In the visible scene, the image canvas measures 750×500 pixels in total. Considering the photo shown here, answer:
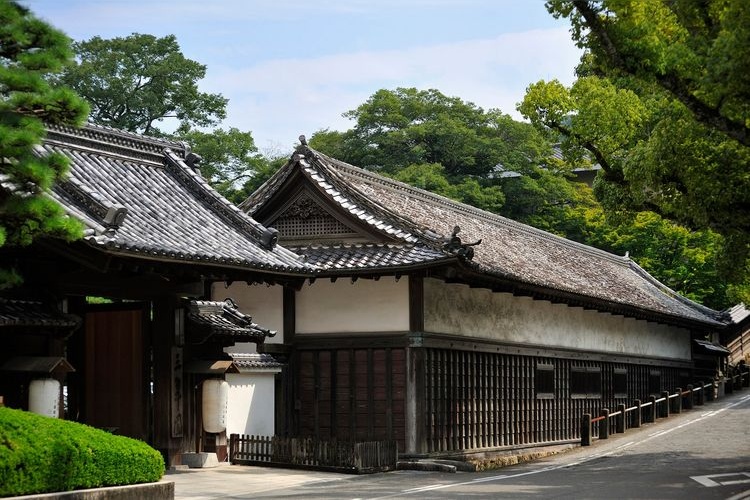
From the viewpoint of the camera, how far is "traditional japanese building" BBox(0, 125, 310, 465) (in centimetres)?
1733

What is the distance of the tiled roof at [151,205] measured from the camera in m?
17.9

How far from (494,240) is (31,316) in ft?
63.1

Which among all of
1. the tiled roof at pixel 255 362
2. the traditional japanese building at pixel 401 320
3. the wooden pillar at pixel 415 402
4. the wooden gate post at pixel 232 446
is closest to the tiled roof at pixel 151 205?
the traditional japanese building at pixel 401 320

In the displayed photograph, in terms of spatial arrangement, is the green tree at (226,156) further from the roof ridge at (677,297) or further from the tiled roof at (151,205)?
the tiled roof at (151,205)

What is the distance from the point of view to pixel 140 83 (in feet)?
198

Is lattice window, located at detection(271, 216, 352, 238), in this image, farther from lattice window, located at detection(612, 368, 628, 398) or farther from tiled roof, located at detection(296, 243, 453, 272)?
lattice window, located at detection(612, 368, 628, 398)

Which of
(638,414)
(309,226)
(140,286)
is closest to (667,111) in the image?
(309,226)

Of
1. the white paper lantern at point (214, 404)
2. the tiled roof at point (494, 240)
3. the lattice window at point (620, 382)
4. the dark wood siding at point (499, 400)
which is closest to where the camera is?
the white paper lantern at point (214, 404)

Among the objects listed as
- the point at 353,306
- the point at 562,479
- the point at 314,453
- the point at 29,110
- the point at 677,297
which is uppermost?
the point at 29,110

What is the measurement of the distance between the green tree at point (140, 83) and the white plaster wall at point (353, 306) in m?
35.0

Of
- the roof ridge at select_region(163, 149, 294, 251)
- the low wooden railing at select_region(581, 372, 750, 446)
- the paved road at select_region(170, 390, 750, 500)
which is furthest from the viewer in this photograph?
the low wooden railing at select_region(581, 372, 750, 446)

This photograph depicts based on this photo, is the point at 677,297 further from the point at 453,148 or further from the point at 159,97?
the point at 159,97

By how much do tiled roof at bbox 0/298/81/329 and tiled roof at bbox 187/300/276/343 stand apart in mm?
3999

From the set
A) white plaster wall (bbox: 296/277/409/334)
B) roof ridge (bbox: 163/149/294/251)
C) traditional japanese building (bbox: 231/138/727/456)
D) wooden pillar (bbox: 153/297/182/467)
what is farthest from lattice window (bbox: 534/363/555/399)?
wooden pillar (bbox: 153/297/182/467)
